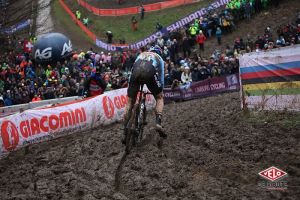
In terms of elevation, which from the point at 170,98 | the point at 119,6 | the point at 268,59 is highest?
the point at 119,6

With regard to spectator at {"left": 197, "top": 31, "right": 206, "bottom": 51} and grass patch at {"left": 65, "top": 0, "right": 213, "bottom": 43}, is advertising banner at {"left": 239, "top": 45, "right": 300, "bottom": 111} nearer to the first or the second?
spectator at {"left": 197, "top": 31, "right": 206, "bottom": 51}

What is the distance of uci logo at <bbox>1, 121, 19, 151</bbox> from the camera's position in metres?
10.7

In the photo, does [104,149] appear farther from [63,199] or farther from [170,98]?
[170,98]

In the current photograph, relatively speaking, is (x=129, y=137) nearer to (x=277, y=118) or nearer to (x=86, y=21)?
(x=277, y=118)

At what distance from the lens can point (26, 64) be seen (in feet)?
90.2

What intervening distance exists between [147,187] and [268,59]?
187 inches

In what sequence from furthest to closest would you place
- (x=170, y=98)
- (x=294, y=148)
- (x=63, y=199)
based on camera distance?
(x=170, y=98)
(x=294, y=148)
(x=63, y=199)

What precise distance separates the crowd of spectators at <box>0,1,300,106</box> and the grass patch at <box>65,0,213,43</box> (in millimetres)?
6483

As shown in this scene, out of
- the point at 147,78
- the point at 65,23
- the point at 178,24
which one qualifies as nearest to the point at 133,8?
the point at 65,23

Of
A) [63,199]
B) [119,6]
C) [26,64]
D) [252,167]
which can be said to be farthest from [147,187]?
[119,6]

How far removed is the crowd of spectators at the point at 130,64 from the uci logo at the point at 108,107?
11.1 feet

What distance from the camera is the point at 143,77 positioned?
920cm

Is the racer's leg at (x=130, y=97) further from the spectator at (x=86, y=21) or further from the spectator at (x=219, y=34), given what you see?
the spectator at (x=86, y=21)

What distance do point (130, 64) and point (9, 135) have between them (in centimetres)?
1522
